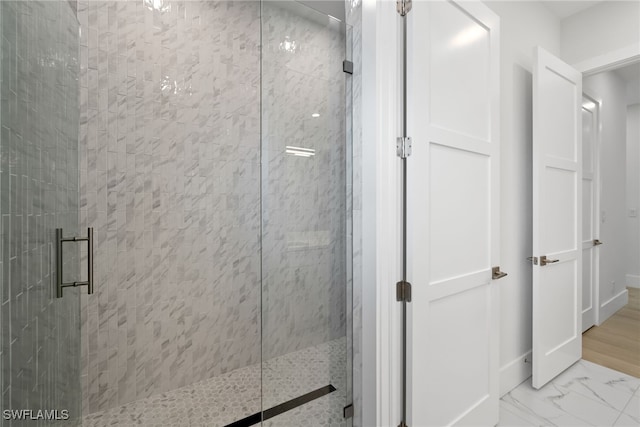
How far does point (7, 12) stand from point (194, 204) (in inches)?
55.4

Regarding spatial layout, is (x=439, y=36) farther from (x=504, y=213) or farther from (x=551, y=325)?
(x=551, y=325)

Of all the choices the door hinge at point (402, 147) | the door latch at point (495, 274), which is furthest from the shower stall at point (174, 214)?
the door latch at point (495, 274)

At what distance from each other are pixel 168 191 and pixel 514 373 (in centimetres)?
260

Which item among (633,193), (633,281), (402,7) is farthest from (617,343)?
(402,7)

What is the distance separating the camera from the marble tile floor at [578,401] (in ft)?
5.94

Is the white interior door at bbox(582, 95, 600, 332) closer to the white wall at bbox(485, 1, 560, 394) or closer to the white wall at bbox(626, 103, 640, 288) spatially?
the white wall at bbox(485, 1, 560, 394)

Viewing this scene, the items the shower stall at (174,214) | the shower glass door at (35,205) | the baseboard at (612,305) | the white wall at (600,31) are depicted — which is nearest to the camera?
the shower glass door at (35,205)

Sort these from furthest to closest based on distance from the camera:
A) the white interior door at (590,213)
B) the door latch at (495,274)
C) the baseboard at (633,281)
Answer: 1. the baseboard at (633,281)
2. the white interior door at (590,213)
3. the door latch at (495,274)

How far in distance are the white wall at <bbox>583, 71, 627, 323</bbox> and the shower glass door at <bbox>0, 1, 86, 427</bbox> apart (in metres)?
4.31

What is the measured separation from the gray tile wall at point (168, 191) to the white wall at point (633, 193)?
5.33m

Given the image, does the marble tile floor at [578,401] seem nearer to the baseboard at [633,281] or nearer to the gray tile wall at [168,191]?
the gray tile wall at [168,191]

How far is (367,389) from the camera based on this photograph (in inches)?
54.9

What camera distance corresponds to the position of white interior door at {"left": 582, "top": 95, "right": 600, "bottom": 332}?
2928 mm

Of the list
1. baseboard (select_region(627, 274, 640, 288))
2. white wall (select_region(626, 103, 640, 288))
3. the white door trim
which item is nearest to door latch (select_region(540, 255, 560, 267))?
the white door trim
